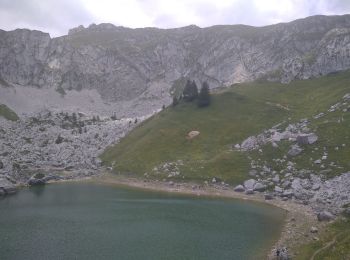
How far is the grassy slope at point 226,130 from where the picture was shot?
383ft

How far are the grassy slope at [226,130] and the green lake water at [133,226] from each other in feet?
71.1

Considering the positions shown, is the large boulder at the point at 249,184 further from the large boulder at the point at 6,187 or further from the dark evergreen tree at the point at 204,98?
the dark evergreen tree at the point at 204,98

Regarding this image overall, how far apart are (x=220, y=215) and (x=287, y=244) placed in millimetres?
23452

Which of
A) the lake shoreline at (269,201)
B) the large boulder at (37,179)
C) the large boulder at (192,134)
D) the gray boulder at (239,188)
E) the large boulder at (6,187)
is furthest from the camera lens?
the large boulder at (192,134)

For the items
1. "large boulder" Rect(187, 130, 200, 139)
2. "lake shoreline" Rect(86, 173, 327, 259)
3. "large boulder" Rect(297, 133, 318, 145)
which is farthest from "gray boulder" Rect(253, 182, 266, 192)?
"large boulder" Rect(187, 130, 200, 139)

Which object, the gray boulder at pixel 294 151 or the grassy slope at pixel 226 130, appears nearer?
the gray boulder at pixel 294 151

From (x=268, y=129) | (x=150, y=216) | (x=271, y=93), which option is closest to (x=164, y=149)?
(x=268, y=129)

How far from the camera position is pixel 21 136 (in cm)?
18788

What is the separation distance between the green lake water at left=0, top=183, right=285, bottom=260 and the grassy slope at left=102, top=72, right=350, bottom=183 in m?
21.7

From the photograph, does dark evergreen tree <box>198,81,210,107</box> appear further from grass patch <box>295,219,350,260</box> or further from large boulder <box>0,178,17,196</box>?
grass patch <box>295,219,350,260</box>

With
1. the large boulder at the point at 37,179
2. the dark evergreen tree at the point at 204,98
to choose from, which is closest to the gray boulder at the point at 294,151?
the dark evergreen tree at the point at 204,98

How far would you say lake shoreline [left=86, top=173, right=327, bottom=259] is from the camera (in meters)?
63.1

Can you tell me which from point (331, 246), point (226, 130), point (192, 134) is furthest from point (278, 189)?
point (192, 134)

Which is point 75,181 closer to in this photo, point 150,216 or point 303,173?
point 150,216
